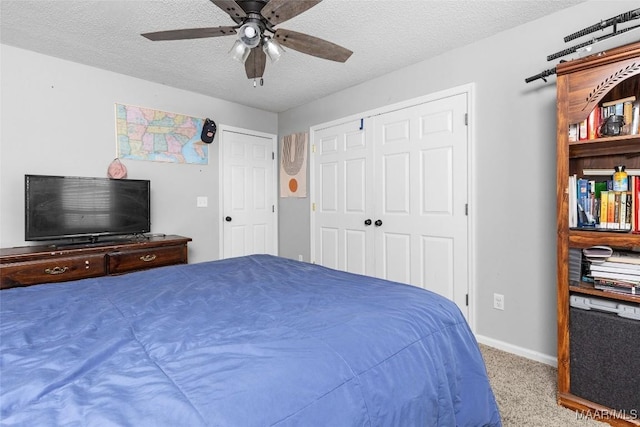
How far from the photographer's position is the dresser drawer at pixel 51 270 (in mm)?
2223

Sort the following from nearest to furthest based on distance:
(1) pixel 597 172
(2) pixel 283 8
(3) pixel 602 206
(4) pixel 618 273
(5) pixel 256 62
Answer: (2) pixel 283 8 < (4) pixel 618 273 < (3) pixel 602 206 < (1) pixel 597 172 < (5) pixel 256 62

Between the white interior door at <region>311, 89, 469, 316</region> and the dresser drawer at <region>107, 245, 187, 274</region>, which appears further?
the white interior door at <region>311, 89, 469, 316</region>

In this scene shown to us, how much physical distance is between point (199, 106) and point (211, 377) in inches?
145

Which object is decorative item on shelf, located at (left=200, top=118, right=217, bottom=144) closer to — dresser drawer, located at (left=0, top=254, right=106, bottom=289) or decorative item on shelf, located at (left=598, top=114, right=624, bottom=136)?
dresser drawer, located at (left=0, top=254, right=106, bottom=289)

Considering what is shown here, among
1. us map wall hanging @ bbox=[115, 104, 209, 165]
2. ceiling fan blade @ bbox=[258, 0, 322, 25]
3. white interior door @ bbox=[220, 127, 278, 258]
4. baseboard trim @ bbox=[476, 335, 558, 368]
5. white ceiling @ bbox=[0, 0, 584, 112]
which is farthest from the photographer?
white interior door @ bbox=[220, 127, 278, 258]

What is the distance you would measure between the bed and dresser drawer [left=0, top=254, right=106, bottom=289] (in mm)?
1051

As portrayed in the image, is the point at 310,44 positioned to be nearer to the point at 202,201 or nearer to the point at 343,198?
the point at 343,198

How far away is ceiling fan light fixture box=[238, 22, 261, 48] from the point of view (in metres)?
1.64

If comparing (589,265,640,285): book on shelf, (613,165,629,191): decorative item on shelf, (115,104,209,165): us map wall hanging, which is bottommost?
(589,265,640,285): book on shelf

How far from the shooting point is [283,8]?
1574 millimetres

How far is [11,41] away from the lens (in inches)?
102

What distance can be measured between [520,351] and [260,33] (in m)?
2.84

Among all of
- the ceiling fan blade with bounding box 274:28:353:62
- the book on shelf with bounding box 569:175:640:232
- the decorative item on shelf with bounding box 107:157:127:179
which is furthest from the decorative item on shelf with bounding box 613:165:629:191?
the decorative item on shelf with bounding box 107:157:127:179

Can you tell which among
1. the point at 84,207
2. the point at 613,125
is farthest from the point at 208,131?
the point at 613,125
